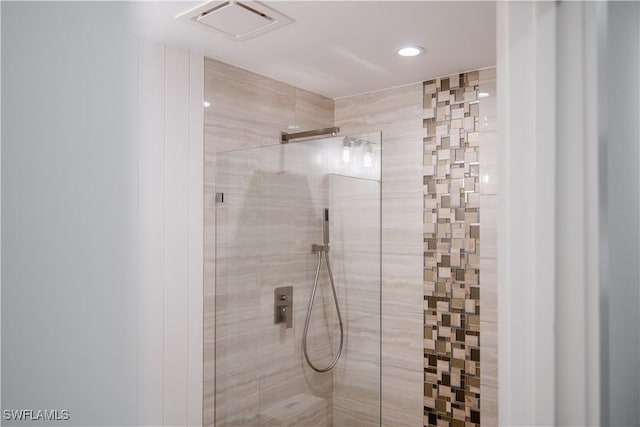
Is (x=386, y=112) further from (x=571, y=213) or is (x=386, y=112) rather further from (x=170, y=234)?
(x=571, y=213)

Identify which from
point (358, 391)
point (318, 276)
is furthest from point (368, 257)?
point (358, 391)

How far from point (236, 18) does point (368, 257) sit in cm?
96

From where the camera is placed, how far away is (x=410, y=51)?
1.71 m

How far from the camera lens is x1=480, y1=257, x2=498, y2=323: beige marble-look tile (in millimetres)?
1880

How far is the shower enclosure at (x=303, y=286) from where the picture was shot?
1.63 m

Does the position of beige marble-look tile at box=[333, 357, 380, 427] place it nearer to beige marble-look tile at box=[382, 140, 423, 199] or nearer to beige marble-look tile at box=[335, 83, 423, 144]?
beige marble-look tile at box=[382, 140, 423, 199]

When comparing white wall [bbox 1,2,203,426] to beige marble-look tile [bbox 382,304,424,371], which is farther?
beige marble-look tile [bbox 382,304,424,371]

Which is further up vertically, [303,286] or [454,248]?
[454,248]

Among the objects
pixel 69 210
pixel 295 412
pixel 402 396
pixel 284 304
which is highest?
pixel 69 210

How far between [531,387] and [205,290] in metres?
1.38

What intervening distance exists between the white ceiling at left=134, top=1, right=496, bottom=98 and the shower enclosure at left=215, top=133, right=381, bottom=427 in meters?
0.37

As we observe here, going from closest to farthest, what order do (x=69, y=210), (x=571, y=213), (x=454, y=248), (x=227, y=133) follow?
1. (x=69, y=210)
2. (x=571, y=213)
3. (x=227, y=133)
4. (x=454, y=248)

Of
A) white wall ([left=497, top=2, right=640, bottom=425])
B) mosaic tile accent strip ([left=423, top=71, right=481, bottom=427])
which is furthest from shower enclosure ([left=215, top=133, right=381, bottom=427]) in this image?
white wall ([left=497, top=2, right=640, bottom=425])

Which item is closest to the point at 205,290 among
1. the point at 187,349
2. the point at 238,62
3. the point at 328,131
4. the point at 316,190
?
the point at 187,349
